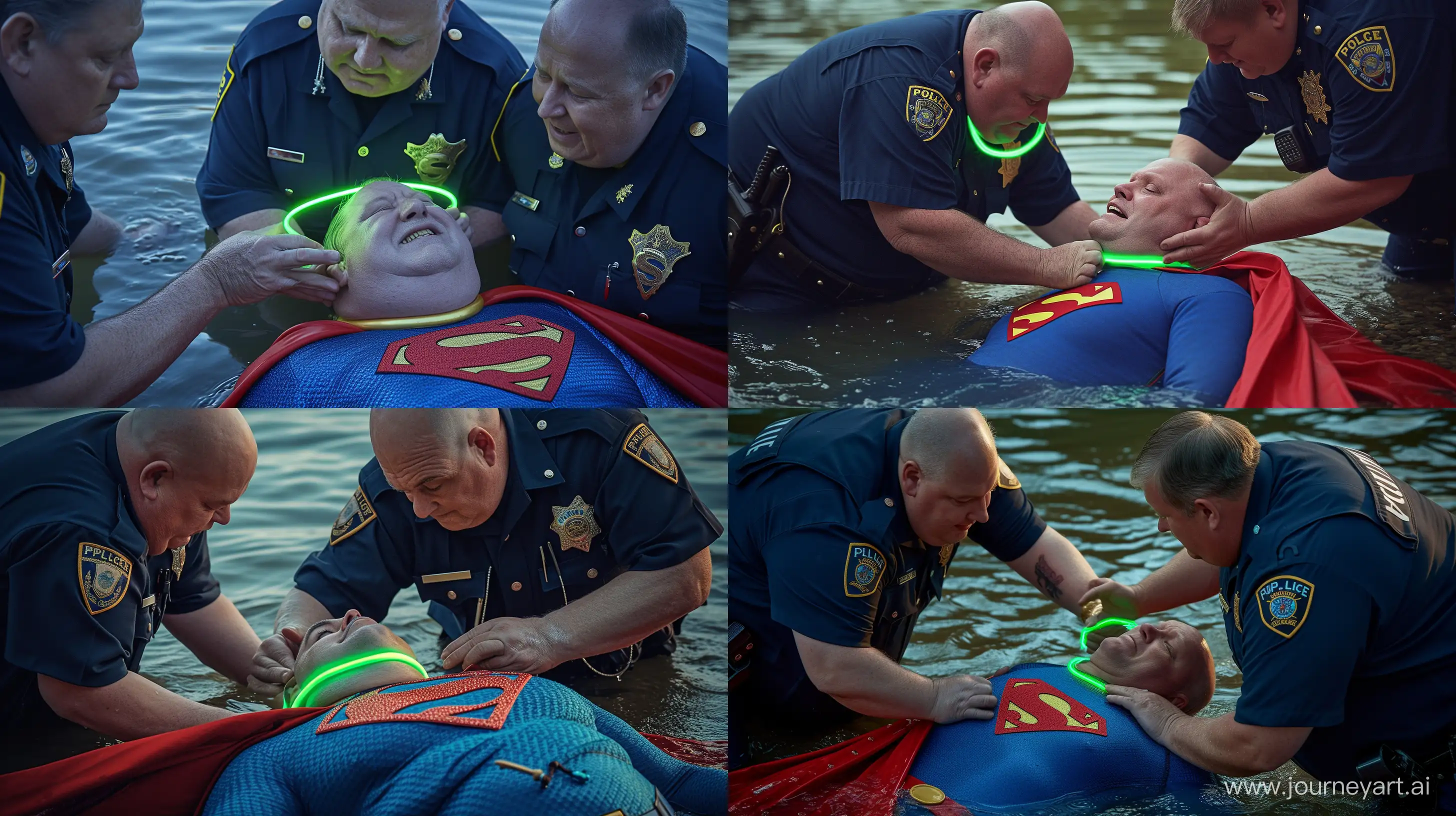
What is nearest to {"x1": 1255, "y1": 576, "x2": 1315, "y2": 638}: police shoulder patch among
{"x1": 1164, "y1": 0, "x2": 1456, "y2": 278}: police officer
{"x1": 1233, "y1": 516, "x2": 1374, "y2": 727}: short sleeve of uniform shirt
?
{"x1": 1233, "y1": 516, "x2": 1374, "y2": 727}: short sleeve of uniform shirt

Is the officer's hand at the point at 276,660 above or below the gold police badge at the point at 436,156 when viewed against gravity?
below

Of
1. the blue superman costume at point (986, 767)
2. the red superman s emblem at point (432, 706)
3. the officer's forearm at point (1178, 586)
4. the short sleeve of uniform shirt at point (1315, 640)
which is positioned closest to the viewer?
the red superman s emblem at point (432, 706)

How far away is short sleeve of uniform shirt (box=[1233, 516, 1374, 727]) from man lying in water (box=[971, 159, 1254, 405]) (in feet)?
1.36

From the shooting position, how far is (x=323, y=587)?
10.4 feet

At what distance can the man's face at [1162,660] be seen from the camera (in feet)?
10.3

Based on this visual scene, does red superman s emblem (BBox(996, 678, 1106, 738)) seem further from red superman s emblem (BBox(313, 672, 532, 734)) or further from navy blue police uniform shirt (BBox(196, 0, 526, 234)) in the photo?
navy blue police uniform shirt (BBox(196, 0, 526, 234))

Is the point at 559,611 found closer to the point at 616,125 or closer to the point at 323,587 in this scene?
the point at 323,587

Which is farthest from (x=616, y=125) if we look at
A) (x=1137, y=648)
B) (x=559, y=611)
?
(x=1137, y=648)

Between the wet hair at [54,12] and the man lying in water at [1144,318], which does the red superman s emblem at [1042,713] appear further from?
the wet hair at [54,12]

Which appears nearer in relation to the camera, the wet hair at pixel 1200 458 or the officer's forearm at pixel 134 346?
the officer's forearm at pixel 134 346

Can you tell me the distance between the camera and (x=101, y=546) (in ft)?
9.14

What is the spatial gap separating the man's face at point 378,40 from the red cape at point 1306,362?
196 cm

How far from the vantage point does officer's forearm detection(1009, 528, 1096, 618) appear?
3.52 m

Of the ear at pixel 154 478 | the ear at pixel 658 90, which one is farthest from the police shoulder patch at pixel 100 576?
the ear at pixel 658 90
